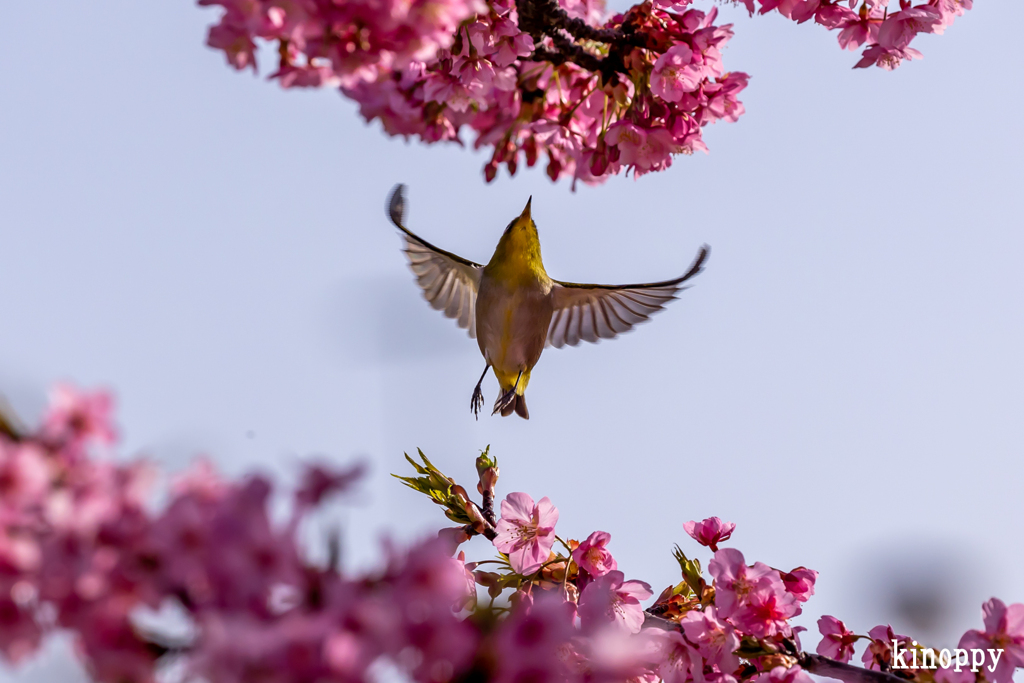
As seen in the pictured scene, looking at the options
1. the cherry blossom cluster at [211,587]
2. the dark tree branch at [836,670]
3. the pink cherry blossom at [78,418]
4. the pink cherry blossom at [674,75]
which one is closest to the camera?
the cherry blossom cluster at [211,587]

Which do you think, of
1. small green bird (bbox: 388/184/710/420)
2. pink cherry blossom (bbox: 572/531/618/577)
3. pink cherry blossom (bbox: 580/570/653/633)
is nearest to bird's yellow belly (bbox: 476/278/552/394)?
small green bird (bbox: 388/184/710/420)

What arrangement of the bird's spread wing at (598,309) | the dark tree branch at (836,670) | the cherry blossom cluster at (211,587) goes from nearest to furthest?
the cherry blossom cluster at (211,587)
the dark tree branch at (836,670)
the bird's spread wing at (598,309)

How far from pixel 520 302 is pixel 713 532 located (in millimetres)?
2317

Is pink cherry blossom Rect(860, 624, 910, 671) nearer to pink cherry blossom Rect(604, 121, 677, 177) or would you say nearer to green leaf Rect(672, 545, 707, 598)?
green leaf Rect(672, 545, 707, 598)

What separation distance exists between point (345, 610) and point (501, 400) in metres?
4.08

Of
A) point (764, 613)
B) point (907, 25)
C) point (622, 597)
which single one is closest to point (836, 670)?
point (764, 613)

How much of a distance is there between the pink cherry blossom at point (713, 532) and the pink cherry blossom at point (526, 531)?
0.55 meters

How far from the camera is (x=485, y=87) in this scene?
12.4ft

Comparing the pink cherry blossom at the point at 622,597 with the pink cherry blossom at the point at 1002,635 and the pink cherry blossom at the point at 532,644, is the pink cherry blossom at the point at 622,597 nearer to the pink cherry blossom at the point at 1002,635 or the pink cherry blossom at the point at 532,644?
the pink cherry blossom at the point at 1002,635

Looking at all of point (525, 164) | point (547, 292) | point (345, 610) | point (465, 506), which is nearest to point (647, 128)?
point (525, 164)

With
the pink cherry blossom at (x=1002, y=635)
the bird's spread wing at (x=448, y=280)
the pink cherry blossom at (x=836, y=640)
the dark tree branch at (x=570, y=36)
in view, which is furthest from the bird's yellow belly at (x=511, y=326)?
the pink cherry blossom at (x=1002, y=635)

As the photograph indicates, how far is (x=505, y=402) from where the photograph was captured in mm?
5410

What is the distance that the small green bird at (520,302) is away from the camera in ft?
16.8

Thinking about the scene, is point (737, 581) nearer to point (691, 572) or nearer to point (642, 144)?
point (691, 572)
